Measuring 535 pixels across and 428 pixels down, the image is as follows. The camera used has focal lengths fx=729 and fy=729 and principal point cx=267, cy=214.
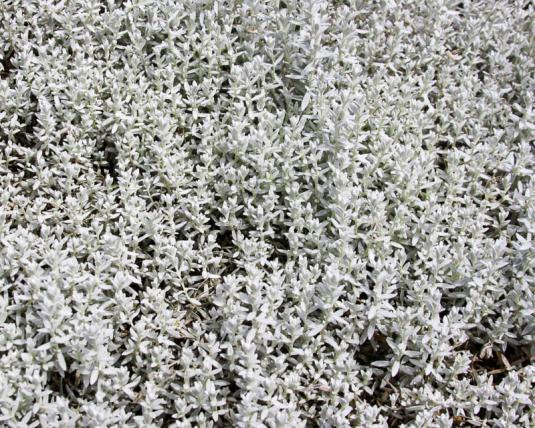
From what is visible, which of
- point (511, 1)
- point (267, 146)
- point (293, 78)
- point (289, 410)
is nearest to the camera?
point (289, 410)

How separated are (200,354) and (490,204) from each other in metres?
1.91

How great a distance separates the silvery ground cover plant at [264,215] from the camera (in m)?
3.54

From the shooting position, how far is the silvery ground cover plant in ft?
11.6

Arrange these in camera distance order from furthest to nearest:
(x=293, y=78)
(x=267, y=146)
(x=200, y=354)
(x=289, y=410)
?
(x=293, y=78), (x=267, y=146), (x=200, y=354), (x=289, y=410)

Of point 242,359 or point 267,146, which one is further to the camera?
point 267,146

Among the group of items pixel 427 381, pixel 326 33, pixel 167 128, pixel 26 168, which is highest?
pixel 326 33

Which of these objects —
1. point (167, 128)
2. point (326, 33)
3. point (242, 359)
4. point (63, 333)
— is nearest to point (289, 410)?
point (242, 359)

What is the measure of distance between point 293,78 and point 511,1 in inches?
84.5

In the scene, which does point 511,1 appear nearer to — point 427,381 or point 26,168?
point 427,381

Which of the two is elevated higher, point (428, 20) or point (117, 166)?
point (428, 20)

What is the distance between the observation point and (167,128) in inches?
165

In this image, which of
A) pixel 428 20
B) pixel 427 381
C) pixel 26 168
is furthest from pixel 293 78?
pixel 427 381

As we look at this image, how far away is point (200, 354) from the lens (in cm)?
362

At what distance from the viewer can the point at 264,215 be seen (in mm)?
4012
